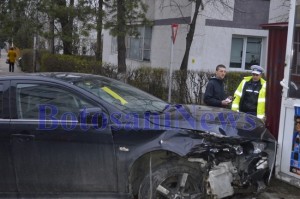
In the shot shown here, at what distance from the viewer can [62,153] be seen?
4.43m

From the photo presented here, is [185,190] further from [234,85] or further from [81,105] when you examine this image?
[234,85]

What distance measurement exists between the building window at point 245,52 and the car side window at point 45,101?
41.6 ft

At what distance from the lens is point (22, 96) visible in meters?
4.59

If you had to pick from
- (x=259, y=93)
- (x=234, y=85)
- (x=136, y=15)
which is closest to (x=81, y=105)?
(x=259, y=93)

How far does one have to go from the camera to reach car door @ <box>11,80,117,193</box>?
174 inches

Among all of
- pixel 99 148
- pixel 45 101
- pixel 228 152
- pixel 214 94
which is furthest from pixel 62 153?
pixel 214 94

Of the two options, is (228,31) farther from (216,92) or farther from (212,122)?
(212,122)

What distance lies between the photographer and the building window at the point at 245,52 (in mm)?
16609

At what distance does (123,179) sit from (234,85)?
8977mm

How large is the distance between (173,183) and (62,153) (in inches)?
47.8

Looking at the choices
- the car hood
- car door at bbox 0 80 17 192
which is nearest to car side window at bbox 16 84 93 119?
car door at bbox 0 80 17 192

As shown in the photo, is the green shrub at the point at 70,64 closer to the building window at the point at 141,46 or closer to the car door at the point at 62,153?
the building window at the point at 141,46

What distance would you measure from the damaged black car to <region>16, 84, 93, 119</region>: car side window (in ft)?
0.03

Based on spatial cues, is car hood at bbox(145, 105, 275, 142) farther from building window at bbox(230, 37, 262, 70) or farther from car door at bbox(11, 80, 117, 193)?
building window at bbox(230, 37, 262, 70)
